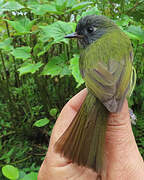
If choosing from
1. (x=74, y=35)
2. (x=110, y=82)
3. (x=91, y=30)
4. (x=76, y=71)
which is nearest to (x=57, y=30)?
(x=74, y=35)

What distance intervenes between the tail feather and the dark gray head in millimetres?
509

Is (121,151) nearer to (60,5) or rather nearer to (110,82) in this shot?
(110,82)

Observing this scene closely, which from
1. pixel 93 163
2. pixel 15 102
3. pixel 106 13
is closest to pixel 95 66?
pixel 93 163

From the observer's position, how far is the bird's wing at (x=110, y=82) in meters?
0.92

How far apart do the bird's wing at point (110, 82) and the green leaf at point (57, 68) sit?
0.37 metres

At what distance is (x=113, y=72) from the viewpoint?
103cm

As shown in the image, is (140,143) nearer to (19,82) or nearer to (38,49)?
(38,49)

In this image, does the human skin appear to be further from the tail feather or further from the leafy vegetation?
the leafy vegetation

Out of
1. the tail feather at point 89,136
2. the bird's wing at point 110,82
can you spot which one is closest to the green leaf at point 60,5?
the bird's wing at point 110,82

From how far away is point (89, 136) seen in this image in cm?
100

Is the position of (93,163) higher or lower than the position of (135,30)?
lower

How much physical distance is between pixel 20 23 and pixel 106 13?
0.80 metres

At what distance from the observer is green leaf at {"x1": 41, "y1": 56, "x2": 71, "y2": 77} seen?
145cm

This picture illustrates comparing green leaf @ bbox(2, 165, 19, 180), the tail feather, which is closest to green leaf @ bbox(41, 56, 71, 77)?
the tail feather
